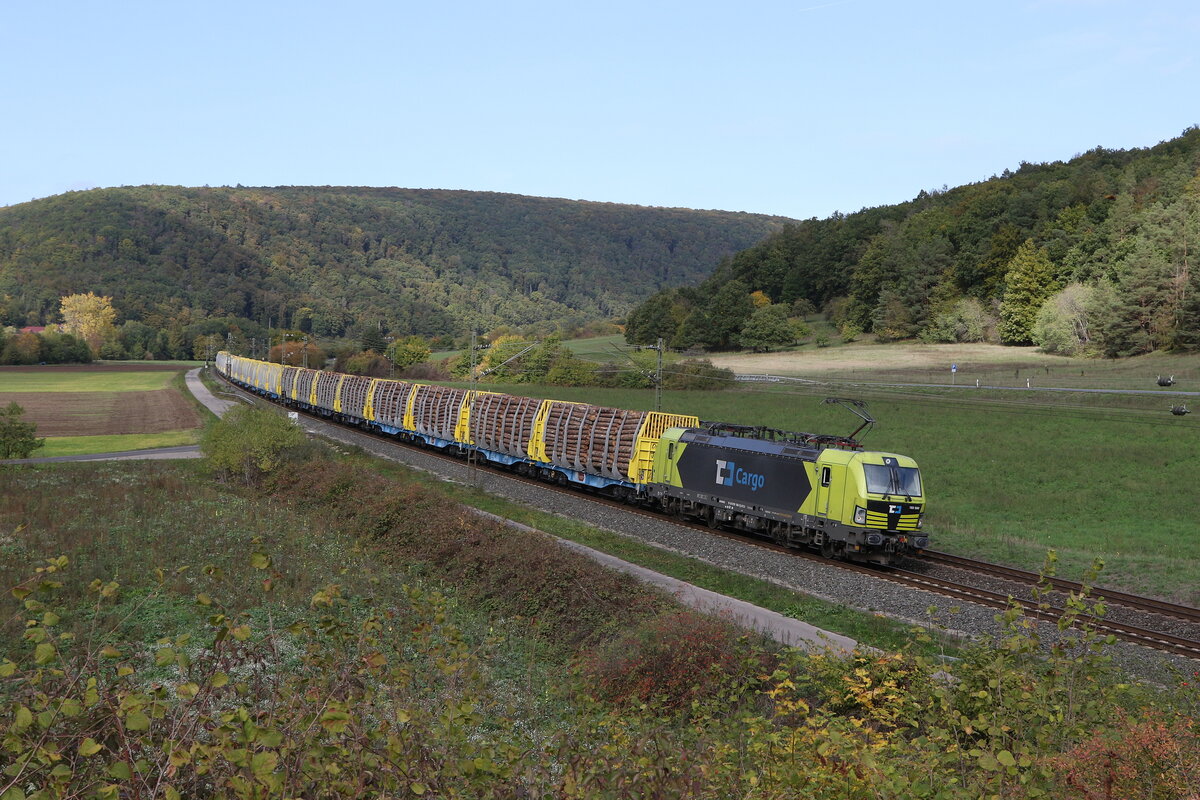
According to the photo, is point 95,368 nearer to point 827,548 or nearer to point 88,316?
point 88,316

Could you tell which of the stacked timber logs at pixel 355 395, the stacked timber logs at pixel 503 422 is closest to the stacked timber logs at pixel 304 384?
the stacked timber logs at pixel 355 395

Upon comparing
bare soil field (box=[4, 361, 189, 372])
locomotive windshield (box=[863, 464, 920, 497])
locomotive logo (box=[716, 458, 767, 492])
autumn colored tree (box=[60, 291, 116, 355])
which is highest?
autumn colored tree (box=[60, 291, 116, 355])

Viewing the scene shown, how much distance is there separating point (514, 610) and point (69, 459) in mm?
Answer: 38633

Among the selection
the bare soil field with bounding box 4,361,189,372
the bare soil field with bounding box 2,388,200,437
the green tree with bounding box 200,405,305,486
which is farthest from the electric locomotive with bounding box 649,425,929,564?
the bare soil field with bounding box 4,361,189,372

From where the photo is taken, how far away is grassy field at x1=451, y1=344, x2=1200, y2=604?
29.2 m

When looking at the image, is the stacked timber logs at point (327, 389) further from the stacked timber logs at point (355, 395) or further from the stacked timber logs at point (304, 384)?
the stacked timber logs at point (304, 384)

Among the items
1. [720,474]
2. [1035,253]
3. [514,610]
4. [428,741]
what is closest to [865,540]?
[720,474]

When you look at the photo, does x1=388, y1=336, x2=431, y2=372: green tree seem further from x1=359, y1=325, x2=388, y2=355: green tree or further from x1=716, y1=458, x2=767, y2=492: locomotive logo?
x1=716, y1=458, x2=767, y2=492: locomotive logo

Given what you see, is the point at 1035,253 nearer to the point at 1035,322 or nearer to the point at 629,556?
the point at 1035,322

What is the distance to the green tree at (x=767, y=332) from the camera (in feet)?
320

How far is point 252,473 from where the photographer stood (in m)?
40.6

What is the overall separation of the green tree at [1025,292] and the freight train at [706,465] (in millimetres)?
55374

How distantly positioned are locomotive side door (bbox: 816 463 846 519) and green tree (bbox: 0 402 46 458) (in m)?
40.9

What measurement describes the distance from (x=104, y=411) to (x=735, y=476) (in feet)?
224
